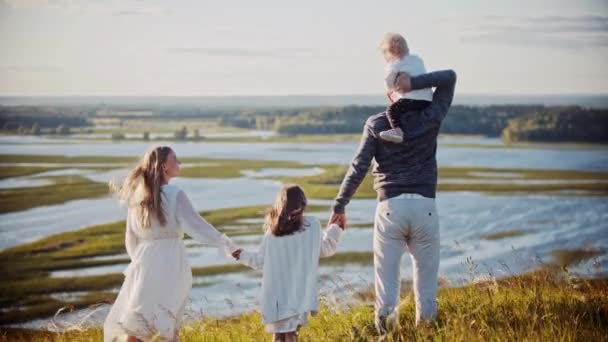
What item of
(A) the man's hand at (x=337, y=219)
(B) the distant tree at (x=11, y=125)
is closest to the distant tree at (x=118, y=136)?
(B) the distant tree at (x=11, y=125)

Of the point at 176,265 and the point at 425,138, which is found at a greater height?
the point at 425,138

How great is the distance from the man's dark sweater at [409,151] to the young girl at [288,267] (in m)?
0.55

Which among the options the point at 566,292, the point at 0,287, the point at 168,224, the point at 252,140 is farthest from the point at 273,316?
the point at 252,140

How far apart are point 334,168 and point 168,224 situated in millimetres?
70915

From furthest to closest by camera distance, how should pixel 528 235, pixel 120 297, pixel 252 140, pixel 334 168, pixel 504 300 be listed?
pixel 252 140
pixel 334 168
pixel 528 235
pixel 504 300
pixel 120 297

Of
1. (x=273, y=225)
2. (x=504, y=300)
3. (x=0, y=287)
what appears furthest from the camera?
(x=0, y=287)

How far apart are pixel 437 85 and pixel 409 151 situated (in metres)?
0.59

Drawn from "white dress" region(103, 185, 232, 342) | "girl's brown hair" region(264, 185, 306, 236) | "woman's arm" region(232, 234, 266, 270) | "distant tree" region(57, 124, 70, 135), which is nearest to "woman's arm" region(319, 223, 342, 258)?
"girl's brown hair" region(264, 185, 306, 236)

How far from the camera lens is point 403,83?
5.98m

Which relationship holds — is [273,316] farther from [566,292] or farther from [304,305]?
[566,292]

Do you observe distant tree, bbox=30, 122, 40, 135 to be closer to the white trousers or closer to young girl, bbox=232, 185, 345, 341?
young girl, bbox=232, 185, 345, 341

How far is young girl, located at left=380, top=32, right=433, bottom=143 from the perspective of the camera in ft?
19.7

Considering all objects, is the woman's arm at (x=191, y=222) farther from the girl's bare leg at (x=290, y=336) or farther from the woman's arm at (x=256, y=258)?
the girl's bare leg at (x=290, y=336)

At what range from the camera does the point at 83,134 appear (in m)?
150
